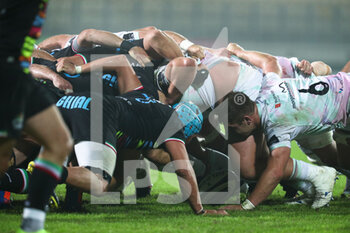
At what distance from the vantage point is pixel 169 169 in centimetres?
491

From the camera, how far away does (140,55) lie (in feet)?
16.7

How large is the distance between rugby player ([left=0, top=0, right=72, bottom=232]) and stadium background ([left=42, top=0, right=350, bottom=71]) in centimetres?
2067

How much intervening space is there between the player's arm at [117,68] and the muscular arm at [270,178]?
139 cm

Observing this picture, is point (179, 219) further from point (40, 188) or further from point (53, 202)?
point (40, 188)

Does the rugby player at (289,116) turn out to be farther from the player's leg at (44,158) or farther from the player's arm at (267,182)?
the player's leg at (44,158)

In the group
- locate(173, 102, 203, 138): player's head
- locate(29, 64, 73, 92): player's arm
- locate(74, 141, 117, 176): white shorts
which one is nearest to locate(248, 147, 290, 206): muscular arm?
locate(173, 102, 203, 138): player's head

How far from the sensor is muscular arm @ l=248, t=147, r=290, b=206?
13.5 feet

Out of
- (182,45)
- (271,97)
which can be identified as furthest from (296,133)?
(182,45)

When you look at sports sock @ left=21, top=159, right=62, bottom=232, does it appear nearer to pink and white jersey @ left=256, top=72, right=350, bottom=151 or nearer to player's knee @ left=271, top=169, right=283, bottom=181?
player's knee @ left=271, top=169, right=283, bottom=181

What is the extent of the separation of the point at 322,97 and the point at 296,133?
44 cm

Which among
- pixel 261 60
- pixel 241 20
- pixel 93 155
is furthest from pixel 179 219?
pixel 241 20

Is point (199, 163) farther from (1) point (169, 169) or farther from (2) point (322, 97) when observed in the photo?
(2) point (322, 97)

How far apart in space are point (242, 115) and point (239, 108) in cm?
7

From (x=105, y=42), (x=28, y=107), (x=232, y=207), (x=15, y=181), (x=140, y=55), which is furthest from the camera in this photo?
(x=105, y=42)
